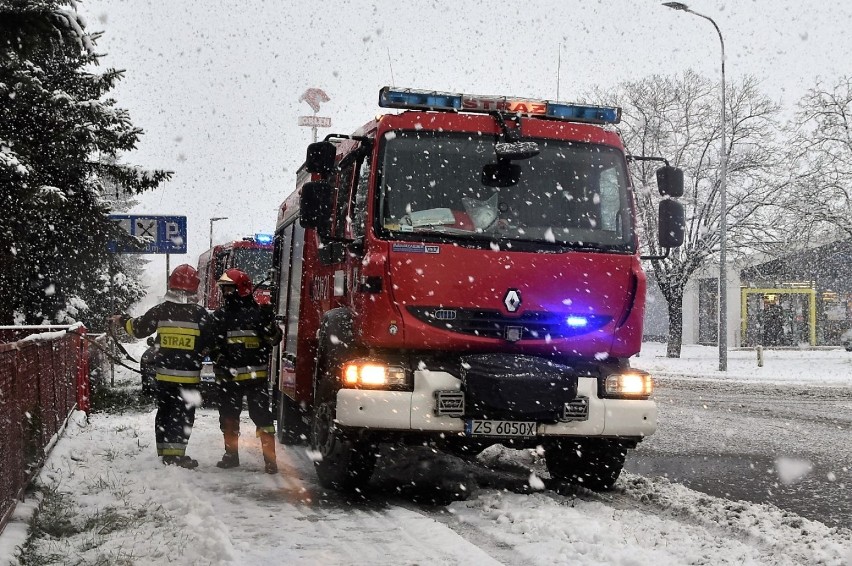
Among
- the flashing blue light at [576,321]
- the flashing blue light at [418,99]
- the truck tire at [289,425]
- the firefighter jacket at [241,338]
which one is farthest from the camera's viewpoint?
the truck tire at [289,425]

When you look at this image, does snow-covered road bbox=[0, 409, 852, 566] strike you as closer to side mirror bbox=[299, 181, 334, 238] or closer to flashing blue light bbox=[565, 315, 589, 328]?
flashing blue light bbox=[565, 315, 589, 328]

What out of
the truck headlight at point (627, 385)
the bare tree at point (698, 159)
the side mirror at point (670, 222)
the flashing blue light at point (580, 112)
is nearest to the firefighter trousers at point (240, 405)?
the truck headlight at point (627, 385)

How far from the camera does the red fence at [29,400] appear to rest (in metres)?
5.95

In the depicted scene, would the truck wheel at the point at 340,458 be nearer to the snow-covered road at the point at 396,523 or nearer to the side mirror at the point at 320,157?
the snow-covered road at the point at 396,523

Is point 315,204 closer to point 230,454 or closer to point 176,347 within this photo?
point 176,347

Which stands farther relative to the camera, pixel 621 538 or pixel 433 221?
pixel 433 221

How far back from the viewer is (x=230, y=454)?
8.58 m

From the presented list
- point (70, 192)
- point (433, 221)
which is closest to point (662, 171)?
point (433, 221)

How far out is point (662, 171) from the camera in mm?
8023

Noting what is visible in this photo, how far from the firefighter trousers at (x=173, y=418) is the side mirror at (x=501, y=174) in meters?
3.37

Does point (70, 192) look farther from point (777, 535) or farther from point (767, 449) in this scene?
point (777, 535)

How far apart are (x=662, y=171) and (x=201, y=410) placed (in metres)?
8.11

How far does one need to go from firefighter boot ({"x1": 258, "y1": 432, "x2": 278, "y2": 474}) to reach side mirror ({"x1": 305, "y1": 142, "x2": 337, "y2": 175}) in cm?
262

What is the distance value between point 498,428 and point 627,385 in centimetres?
103
